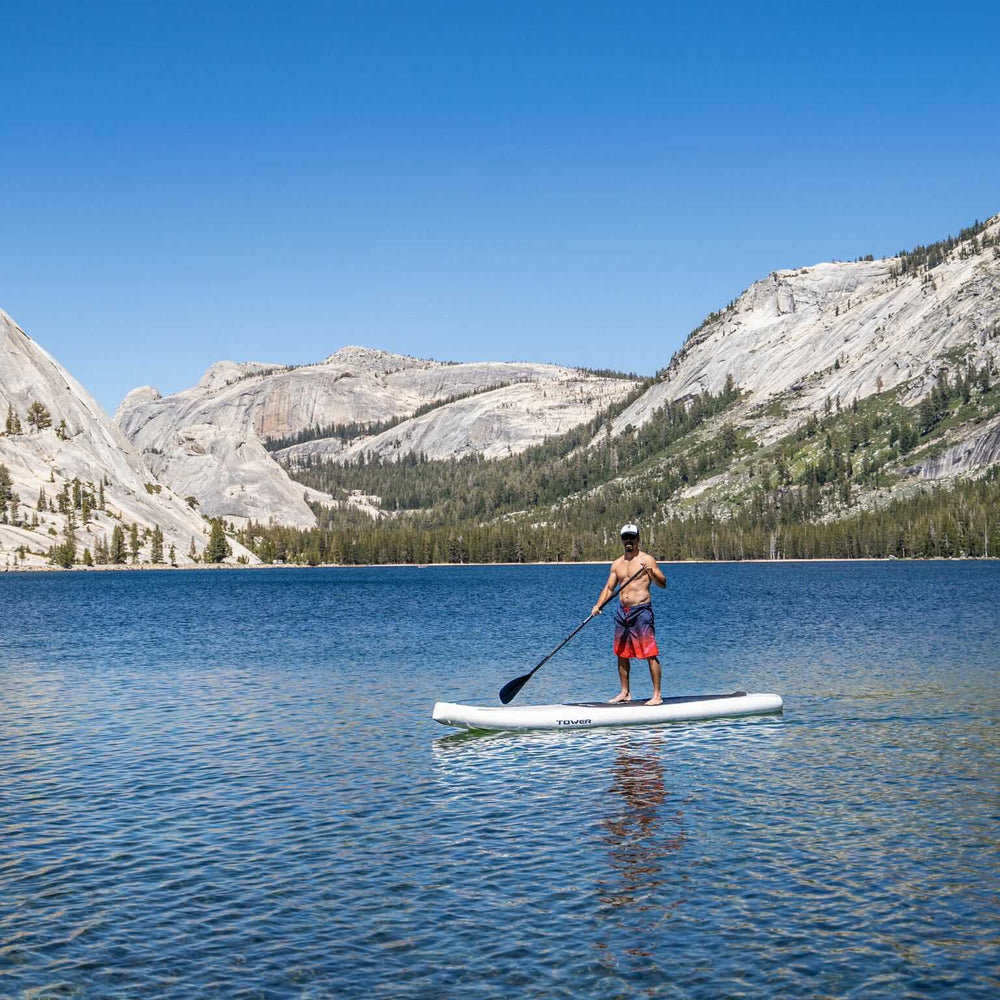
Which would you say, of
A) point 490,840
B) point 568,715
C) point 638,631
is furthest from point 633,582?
point 490,840

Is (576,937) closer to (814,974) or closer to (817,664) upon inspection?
(814,974)

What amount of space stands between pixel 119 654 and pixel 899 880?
57.7 m

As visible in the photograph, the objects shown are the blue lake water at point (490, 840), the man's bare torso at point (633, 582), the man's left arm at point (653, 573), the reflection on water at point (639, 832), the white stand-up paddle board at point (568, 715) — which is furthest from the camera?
the white stand-up paddle board at point (568, 715)

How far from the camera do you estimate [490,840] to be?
24.9m

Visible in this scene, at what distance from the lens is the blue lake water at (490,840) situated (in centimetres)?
1794

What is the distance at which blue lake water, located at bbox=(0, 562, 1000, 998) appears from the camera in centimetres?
1794

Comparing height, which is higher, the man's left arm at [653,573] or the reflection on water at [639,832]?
the man's left arm at [653,573]

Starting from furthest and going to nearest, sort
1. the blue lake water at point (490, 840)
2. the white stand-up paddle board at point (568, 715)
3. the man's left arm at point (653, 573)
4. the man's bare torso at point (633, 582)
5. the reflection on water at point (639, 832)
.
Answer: the white stand-up paddle board at point (568, 715) < the man's bare torso at point (633, 582) < the man's left arm at point (653, 573) < the reflection on water at point (639, 832) < the blue lake water at point (490, 840)

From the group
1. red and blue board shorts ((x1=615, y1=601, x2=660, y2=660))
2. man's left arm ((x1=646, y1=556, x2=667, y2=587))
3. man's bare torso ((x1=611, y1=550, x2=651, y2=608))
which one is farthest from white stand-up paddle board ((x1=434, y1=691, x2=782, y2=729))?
man's left arm ((x1=646, y1=556, x2=667, y2=587))

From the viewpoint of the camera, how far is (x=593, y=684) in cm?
5125

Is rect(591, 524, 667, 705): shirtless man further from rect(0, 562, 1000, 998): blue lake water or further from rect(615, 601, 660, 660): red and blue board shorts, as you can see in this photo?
rect(0, 562, 1000, 998): blue lake water

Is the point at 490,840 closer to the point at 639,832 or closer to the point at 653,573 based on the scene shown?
the point at 639,832

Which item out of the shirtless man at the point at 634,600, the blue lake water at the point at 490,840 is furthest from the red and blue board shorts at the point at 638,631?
the blue lake water at the point at 490,840

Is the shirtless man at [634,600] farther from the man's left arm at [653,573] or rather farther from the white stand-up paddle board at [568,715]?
the white stand-up paddle board at [568,715]
